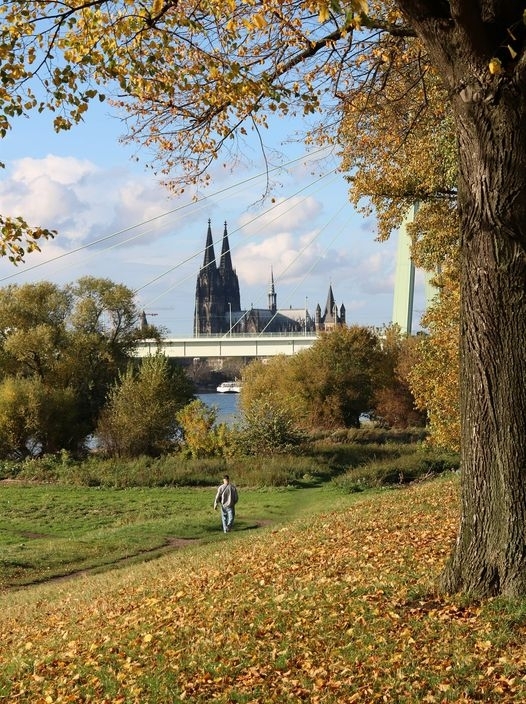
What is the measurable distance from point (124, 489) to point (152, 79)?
26596 millimetres

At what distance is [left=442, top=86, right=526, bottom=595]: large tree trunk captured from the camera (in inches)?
267

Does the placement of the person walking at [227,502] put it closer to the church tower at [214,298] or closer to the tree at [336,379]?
the tree at [336,379]

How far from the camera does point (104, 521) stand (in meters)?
25.0

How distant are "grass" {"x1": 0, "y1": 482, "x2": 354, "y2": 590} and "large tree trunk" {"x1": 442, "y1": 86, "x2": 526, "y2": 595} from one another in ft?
36.5

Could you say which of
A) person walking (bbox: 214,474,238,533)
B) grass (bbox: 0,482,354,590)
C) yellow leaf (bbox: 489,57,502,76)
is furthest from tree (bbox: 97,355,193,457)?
yellow leaf (bbox: 489,57,502,76)

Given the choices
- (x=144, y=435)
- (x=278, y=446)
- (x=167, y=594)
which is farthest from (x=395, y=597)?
(x=144, y=435)

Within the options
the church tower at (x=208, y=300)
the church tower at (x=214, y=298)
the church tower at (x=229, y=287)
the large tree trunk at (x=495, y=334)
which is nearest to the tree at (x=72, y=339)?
the large tree trunk at (x=495, y=334)

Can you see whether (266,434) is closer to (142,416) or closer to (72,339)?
(142,416)

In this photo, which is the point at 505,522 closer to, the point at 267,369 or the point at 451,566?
the point at 451,566

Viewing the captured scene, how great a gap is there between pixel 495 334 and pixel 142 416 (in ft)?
123

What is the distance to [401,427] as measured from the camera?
58.0 metres

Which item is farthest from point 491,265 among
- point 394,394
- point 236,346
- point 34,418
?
point 236,346

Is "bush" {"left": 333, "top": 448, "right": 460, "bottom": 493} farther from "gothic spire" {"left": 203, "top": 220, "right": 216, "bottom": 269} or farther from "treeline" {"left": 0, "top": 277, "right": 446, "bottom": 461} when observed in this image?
"gothic spire" {"left": 203, "top": 220, "right": 216, "bottom": 269}

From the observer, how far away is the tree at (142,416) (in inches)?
1699
